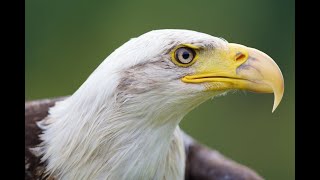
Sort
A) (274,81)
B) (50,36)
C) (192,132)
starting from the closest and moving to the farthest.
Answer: (274,81), (192,132), (50,36)

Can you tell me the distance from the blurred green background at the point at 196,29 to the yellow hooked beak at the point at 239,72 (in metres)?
3.64

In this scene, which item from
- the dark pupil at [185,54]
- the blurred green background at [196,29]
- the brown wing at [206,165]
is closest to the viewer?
the dark pupil at [185,54]

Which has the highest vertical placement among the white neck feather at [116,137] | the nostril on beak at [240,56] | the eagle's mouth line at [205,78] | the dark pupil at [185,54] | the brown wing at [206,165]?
the dark pupil at [185,54]

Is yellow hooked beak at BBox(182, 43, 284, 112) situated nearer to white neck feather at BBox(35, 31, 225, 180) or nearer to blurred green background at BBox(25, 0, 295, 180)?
→ white neck feather at BBox(35, 31, 225, 180)

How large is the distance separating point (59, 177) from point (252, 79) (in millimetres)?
851

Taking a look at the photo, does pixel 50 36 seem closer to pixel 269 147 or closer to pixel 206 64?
pixel 269 147

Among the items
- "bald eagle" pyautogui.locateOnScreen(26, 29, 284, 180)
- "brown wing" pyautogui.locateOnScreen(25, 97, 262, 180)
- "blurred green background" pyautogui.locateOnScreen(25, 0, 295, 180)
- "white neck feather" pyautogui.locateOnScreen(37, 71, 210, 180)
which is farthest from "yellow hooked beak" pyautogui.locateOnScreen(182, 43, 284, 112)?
"blurred green background" pyautogui.locateOnScreen(25, 0, 295, 180)

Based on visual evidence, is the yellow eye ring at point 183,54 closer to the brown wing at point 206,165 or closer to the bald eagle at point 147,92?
the bald eagle at point 147,92

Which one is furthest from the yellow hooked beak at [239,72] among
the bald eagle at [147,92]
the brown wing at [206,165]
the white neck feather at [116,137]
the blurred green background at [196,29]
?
the blurred green background at [196,29]

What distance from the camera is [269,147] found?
738 centimetres

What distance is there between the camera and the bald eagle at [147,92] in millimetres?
3049

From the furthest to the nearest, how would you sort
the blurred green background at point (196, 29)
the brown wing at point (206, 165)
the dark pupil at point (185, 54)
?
the blurred green background at point (196, 29), the brown wing at point (206, 165), the dark pupil at point (185, 54)

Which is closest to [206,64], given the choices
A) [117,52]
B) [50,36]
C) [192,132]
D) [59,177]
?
[117,52]

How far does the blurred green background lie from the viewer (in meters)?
6.91
